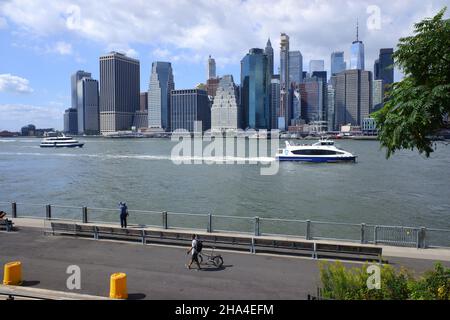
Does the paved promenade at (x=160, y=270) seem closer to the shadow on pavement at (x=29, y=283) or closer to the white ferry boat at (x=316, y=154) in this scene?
the shadow on pavement at (x=29, y=283)

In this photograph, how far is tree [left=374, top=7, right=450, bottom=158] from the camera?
28.0ft

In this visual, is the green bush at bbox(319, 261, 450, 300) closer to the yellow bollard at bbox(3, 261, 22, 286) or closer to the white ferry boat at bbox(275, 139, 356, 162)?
the yellow bollard at bbox(3, 261, 22, 286)

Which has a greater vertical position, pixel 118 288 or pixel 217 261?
pixel 118 288

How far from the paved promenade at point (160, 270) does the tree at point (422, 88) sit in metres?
5.96

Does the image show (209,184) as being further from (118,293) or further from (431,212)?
(118,293)

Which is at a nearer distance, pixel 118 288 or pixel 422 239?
pixel 118 288

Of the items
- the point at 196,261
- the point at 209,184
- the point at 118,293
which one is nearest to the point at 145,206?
the point at 209,184

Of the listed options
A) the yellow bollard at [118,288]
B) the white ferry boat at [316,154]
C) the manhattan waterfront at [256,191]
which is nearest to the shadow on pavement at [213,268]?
the yellow bollard at [118,288]

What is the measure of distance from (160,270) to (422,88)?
34.2 ft

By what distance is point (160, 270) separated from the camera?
1459 cm

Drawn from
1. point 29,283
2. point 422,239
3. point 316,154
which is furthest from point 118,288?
point 316,154

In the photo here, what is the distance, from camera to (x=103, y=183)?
5925 cm

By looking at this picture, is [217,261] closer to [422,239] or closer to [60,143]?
[422,239]
